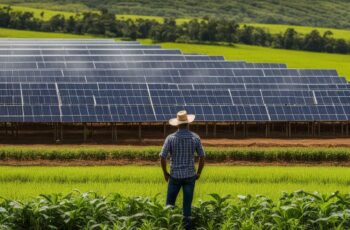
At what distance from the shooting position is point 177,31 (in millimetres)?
133750

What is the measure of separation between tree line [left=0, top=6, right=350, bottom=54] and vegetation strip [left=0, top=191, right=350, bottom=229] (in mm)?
113670

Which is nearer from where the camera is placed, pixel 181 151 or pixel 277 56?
pixel 181 151

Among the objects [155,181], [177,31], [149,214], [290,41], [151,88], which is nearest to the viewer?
[149,214]

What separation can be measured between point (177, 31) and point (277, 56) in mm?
19034

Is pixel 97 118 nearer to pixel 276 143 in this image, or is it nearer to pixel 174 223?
pixel 276 143

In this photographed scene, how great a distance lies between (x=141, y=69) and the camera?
67.7 metres

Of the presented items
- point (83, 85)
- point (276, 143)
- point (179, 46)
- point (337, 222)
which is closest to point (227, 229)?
point (337, 222)

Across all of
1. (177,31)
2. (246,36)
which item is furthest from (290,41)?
(177,31)

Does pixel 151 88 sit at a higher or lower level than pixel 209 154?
higher

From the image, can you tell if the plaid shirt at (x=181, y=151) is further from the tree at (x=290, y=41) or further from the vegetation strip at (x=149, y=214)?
the tree at (x=290, y=41)

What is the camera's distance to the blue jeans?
18.9 meters

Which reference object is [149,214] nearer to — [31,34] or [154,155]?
[154,155]

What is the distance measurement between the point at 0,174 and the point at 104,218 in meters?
13.8

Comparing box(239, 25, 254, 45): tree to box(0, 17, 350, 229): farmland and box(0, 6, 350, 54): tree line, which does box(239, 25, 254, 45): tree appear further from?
box(0, 17, 350, 229): farmland
